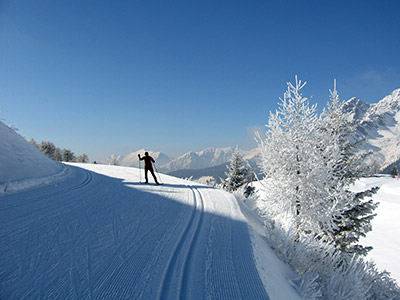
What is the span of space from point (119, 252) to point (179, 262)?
959 millimetres

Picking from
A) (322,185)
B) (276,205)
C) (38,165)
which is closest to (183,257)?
(276,205)

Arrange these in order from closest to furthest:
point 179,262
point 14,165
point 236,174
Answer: point 179,262
point 14,165
point 236,174

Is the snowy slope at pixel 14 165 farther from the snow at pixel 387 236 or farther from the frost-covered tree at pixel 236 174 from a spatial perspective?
the snow at pixel 387 236

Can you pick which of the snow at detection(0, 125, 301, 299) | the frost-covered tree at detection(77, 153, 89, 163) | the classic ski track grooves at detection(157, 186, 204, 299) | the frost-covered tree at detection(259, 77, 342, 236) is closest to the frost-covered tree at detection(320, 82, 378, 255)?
the frost-covered tree at detection(259, 77, 342, 236)

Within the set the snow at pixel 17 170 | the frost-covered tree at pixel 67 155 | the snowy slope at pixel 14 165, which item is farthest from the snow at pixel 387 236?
the frost-covered tree at pixel 67 155

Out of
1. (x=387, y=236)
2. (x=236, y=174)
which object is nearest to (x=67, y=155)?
(x=236, y=174)

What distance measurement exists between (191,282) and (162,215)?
2.64m

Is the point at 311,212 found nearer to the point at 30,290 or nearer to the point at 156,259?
the point at 156,259

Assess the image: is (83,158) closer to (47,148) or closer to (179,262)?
(47,148)

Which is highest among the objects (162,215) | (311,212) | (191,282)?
(311,212)

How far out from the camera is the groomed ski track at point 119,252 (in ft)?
7.65

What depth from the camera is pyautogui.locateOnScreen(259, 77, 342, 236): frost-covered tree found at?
7.29m

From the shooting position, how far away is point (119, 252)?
3119 mm

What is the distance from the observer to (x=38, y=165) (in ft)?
28.6
